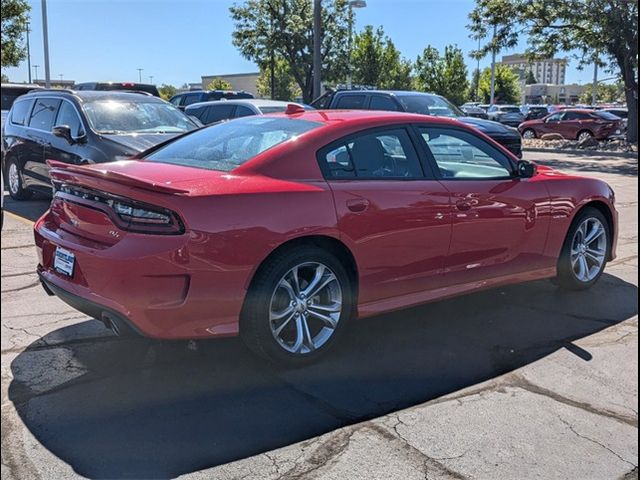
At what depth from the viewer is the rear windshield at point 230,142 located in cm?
423

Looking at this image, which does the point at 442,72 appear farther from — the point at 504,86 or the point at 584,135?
the point at 504,86

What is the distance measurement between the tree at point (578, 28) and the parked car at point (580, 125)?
1785mm

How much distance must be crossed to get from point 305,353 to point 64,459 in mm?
1551

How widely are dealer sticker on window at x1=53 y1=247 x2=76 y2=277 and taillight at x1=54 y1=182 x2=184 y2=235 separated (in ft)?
1.15

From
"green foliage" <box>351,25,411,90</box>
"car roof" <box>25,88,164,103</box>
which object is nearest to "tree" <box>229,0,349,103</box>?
"green foliage" <box>351,25,411,90</box>

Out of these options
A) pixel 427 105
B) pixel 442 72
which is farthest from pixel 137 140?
pixel 442 72

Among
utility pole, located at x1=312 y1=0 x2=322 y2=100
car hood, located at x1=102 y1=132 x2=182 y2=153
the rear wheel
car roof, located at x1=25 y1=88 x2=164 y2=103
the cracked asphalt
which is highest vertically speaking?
utility pole, located at x1=312 y1=0 x2=322 y2=100

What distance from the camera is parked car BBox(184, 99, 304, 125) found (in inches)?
512

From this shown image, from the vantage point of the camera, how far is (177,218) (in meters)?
3.52

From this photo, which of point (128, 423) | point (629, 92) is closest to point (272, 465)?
point (128, 423)

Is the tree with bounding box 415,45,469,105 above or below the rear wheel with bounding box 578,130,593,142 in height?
above

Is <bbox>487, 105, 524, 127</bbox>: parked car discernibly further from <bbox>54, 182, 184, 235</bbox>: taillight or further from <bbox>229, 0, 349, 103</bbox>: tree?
<bbox>54, 182, 184, 235</bbox>: taillight

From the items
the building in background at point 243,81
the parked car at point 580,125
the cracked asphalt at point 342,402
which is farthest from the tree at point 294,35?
the building in background at point 243,81

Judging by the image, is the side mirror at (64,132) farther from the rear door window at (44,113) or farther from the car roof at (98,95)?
the rear door window at (44,113)
